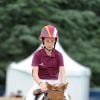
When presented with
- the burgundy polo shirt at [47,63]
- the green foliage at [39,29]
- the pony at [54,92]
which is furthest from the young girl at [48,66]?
the green foliage at [39,29]

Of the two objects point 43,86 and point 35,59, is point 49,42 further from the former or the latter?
point 43,86

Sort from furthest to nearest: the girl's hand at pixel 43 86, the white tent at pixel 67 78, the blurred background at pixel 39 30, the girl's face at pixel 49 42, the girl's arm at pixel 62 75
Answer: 1. the blurred background at pixel 39 30
2. the white tent at pixel 67 78
3. the girl's arm at pixel 62 75
4. the girl's face at pixel 49 42
5. the girl's hand at pixel 43 86

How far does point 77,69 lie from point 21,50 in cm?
416

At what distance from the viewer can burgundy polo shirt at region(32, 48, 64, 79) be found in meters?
7.70

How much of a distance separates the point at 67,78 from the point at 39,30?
4.19 m

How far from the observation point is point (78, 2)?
2175cm

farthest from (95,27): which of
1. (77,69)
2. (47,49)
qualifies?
(47,49)

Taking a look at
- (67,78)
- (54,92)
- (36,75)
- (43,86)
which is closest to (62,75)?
(36,75)

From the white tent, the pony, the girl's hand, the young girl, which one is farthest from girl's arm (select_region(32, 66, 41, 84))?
the white tent

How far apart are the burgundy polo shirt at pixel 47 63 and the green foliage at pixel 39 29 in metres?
11.4

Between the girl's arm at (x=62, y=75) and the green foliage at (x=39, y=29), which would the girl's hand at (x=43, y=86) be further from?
the green foliage at (x=39, y=29)

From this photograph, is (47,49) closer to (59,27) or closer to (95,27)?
(59,27)

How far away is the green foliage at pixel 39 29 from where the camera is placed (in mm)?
19578

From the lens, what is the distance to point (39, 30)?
19.6 meters
